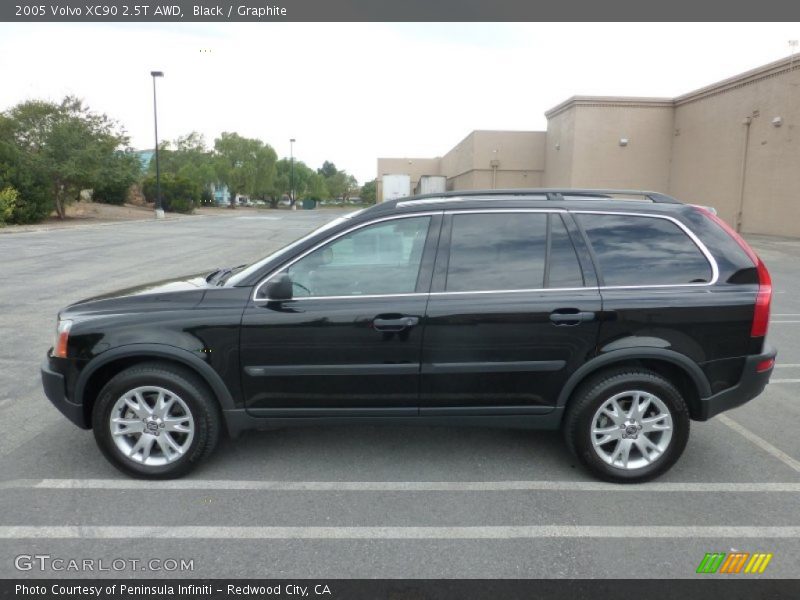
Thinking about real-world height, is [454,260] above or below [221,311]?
above

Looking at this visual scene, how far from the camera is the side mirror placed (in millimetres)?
3590

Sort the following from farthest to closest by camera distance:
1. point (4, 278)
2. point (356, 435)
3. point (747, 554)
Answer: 1. point (4, 278)
2. point (356, 435)
3. point (747, 554)

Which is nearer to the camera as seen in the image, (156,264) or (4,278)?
(4,278)

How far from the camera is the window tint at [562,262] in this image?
373 centimetres

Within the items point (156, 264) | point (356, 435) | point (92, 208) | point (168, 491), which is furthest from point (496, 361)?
point (92, 208)

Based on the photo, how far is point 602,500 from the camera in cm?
357

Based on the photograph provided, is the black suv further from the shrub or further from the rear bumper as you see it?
the shrub

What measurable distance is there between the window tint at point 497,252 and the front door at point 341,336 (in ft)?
0.56

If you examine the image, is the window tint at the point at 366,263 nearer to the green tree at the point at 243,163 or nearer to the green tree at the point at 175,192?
the green tree at the point at 175,192

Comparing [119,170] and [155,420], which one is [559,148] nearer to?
[119,170]

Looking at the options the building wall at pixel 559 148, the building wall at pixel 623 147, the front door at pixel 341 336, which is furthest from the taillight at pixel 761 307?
the building wall at pixel 559 148

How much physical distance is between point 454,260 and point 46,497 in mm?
2827

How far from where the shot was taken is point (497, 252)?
3.80 metres

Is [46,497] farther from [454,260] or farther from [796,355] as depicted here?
[796,355]
